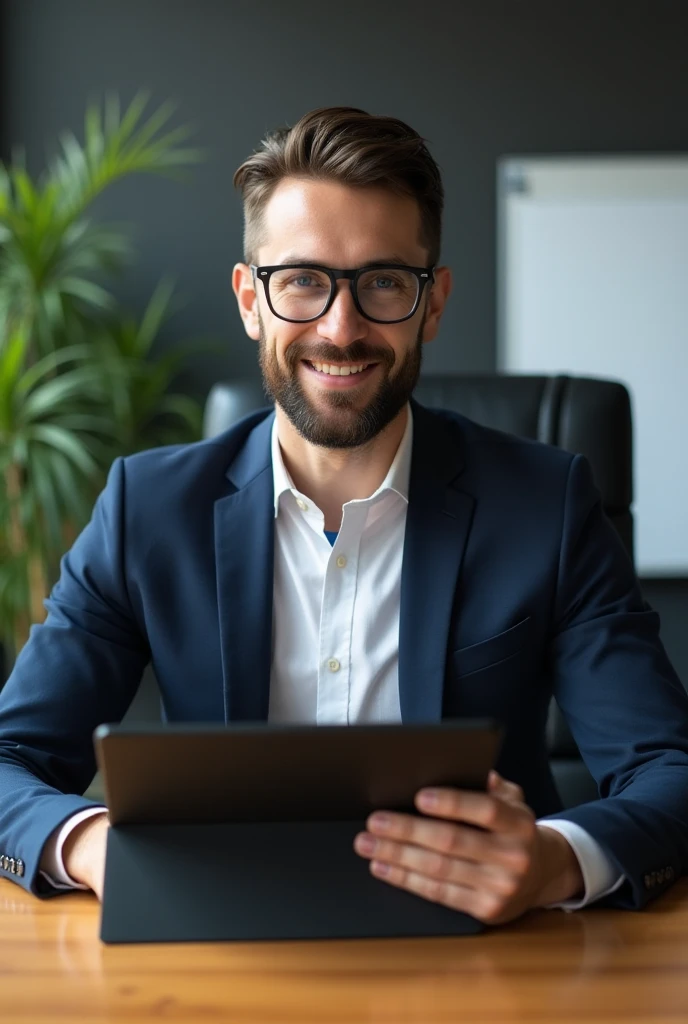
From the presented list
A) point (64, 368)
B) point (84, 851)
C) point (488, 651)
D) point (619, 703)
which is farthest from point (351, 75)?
point (84, 851)

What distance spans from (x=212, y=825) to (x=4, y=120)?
3.11m

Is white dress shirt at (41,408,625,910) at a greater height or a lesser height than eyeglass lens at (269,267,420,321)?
lesser

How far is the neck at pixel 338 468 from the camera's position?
5.38 ft

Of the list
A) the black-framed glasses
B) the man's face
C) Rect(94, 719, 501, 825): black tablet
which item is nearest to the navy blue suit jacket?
the man's face

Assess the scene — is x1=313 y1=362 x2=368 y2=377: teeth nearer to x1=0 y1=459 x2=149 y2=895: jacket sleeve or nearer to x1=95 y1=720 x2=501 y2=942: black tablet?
x1=0 y1=459 x2=149 y2=895: jacket sleeve

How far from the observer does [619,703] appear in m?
1.42

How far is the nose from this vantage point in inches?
59.7

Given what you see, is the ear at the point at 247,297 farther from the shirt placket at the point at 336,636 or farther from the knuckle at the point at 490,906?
the knuckle at the point at 490,906

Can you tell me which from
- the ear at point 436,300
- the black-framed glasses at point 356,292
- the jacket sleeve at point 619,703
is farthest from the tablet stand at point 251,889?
the ear at point 436,300

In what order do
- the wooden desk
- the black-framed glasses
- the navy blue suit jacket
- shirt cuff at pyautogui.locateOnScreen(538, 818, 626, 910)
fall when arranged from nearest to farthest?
the wooden desk < shirt cuff at pyautogui.locateOnScreen(538, 818, 626, 910) < the navy blue suit jacket < the black-framed glasses

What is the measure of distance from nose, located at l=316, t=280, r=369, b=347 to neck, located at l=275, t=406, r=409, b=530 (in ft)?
0.51

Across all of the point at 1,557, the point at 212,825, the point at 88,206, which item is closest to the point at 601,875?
the point at 212,825

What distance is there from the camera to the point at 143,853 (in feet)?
3.22

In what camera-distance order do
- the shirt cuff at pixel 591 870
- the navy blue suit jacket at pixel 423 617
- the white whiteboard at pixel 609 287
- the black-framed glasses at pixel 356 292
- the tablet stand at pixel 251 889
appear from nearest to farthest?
1. the tablet stand at pixel 251 889
2. the shirt cuff at pixel 591 870
3. the navy blue suit jacket at pixel 423 617
4. the black-framed glasses at pixel 356 292
5. the white whiteboard at pixel 609 287
